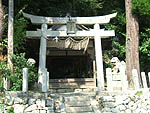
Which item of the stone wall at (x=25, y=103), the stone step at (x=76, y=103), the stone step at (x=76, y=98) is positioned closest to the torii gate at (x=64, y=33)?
the stone step at (x=76, y=98)

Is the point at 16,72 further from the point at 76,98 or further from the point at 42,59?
the point at 76,98

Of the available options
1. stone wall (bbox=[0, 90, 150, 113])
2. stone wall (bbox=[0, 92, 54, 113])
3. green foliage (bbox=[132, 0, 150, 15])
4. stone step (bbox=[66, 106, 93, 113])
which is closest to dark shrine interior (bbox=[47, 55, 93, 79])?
green foliage (bbox=[132, 0, 150, 15])

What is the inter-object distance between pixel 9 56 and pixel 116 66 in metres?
5.80

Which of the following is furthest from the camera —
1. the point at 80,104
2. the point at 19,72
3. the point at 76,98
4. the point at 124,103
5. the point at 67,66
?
the point at 67,66

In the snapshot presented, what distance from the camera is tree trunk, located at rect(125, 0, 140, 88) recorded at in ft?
31.9

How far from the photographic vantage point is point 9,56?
7.79 m

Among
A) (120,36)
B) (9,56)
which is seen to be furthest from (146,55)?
(9,56)

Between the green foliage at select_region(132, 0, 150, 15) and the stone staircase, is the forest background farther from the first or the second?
the stone staircase

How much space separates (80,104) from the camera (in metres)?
7.58

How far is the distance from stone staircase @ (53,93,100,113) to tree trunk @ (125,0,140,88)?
2651 millimetres

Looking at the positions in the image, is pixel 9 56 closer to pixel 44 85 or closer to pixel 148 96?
pixel 44 85

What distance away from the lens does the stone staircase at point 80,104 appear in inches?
286

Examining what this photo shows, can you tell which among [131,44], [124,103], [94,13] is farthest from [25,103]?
[94,13]

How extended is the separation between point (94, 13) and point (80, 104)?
27.6 feet
